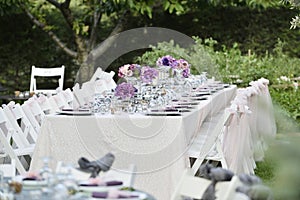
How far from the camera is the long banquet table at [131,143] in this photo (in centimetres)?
431

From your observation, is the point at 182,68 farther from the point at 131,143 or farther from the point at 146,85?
the point at 131,143

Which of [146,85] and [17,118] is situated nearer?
[17,118]

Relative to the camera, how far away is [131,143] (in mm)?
4469

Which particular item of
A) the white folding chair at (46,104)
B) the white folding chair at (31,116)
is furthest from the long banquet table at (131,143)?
the white folding chair at (46,104)

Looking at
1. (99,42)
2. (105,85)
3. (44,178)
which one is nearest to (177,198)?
(44,178)

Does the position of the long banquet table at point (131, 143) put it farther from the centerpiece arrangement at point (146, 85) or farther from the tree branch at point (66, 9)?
the tree branch at point (66, 9)

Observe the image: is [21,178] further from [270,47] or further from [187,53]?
[270,47]

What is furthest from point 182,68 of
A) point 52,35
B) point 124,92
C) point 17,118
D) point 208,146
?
point 52,35

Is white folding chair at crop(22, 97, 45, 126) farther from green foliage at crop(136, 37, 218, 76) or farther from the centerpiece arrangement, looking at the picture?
green foliage at crop(136, 37, 218, 76)

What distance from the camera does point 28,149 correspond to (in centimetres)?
537

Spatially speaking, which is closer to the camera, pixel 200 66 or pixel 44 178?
pixel 44 178

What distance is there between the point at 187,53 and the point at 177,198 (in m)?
8.60

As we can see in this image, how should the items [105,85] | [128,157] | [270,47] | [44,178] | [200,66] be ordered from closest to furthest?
1. [44,178]
2. [128,157]
3. [105,85]
4. [200,66]
5. [270,47]

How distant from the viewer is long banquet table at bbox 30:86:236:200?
14.1 ft
